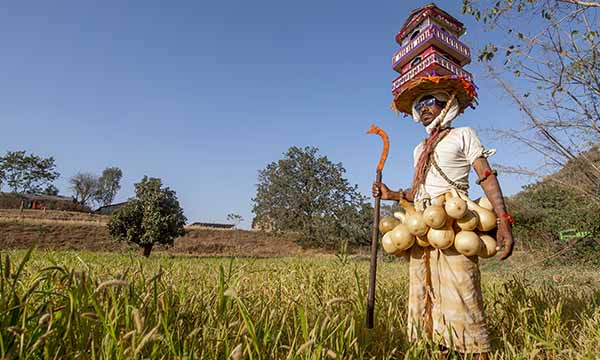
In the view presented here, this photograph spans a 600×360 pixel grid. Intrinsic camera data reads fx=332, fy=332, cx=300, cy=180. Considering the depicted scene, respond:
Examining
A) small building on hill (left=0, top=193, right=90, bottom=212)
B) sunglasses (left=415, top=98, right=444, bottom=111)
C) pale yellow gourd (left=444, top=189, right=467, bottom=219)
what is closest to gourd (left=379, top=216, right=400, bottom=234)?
pale yellow gourd (left=444, top=189, right=467, bottom=219)

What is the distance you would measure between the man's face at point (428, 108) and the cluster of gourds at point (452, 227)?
0.72 meters

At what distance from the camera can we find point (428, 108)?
114 inches

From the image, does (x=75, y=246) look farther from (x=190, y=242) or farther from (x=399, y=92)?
(x=399, y=92)

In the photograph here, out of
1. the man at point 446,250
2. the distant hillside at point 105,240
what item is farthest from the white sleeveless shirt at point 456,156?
the distant hillside at point 105,240

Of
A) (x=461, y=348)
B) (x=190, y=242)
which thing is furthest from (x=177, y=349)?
(x=190, y=242)

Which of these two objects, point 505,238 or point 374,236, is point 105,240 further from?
point 505,238

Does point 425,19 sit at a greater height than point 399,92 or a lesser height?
greater

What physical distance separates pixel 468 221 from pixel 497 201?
33cm

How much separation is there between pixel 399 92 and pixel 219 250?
27.4 metres

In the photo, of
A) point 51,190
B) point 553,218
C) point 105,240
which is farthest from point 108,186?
point 553,218

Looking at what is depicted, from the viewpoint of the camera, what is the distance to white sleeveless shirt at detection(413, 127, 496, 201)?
2.59m

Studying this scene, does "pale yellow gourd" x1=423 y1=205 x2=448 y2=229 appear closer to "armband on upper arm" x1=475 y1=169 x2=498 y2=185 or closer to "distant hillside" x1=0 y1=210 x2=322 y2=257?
"armband on upper arm" x1=475 y1=169 x2=498 y2=185

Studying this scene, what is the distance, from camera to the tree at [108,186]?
8150 centimetres

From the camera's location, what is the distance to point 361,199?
3328 centimetres
